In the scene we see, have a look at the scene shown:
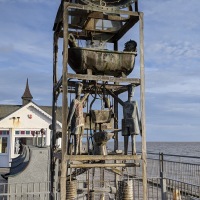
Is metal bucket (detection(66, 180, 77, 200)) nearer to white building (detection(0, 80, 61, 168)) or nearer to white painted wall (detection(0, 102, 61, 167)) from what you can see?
white building (detection(0, 80, 61, 168))

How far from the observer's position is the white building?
28.7m

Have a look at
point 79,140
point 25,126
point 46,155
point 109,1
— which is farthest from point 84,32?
point 25,126

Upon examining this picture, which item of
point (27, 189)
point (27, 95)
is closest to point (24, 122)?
point (27, 95)

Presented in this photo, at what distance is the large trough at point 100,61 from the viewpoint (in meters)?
7.40

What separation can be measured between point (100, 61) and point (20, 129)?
23114 mm

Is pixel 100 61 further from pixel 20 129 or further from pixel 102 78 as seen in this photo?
pixel 20 129

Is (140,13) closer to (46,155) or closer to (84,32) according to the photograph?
(84,32)

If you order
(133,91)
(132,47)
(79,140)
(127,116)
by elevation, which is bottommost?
(79,140)

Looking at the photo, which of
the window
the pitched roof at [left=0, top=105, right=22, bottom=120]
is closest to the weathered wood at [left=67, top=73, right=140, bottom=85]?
the window

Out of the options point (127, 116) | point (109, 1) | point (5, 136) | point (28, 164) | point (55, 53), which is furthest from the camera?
point (5, 136)

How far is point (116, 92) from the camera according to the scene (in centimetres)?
959

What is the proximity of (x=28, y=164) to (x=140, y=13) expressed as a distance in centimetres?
651

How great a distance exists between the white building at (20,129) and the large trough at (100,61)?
21.5m

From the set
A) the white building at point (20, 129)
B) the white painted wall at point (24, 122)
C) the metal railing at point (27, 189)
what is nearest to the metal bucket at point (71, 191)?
the metal railing at point (27, 189)
